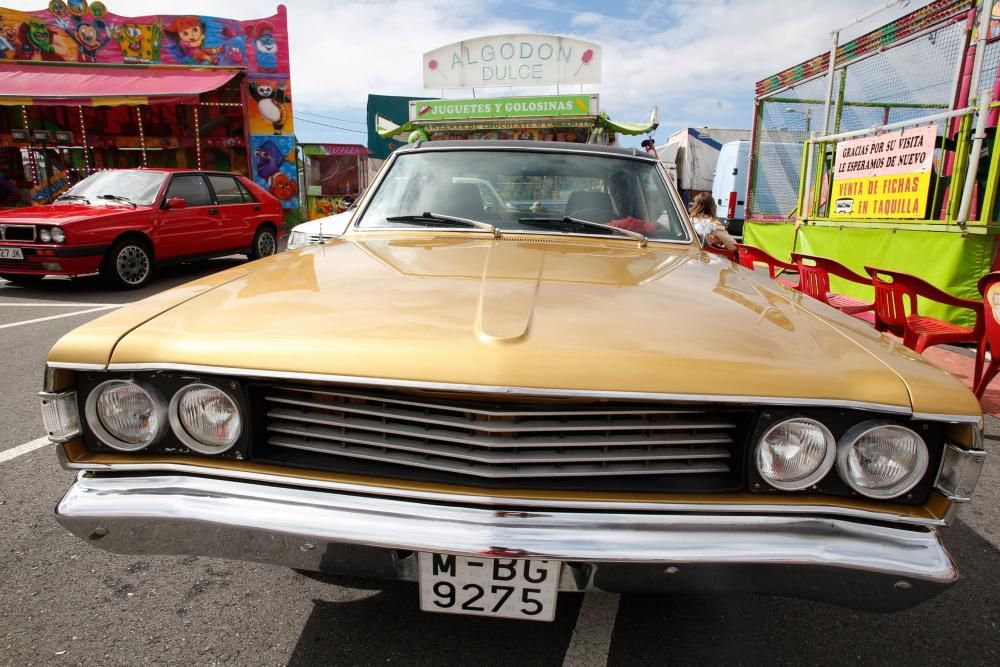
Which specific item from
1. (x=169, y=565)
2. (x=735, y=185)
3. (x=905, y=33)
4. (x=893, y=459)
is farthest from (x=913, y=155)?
(x=735, y=185)

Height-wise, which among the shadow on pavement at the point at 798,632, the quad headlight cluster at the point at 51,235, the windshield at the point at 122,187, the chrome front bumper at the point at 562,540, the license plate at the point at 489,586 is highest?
the windshield at the point at 122,187

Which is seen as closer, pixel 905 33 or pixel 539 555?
pixel 539 555

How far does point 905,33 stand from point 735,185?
9.87 m

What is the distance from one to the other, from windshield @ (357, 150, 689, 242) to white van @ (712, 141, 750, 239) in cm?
1357

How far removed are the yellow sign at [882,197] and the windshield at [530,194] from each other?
4.56 m

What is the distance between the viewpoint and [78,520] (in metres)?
1.38

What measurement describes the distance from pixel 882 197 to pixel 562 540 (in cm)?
691

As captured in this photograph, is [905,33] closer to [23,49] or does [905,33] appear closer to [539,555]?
[539,555]

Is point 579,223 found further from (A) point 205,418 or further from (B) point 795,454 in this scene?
(A) point 205,418

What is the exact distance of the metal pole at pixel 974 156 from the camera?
17.0 feet

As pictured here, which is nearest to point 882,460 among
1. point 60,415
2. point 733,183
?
point 60,415

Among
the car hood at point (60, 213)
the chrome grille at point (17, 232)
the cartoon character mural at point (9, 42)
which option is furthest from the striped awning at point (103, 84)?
the chrome grille at point (17, 232)

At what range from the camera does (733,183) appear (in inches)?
641

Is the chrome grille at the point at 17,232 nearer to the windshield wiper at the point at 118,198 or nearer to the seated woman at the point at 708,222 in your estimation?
the windshield wiper at the point at 118,198
